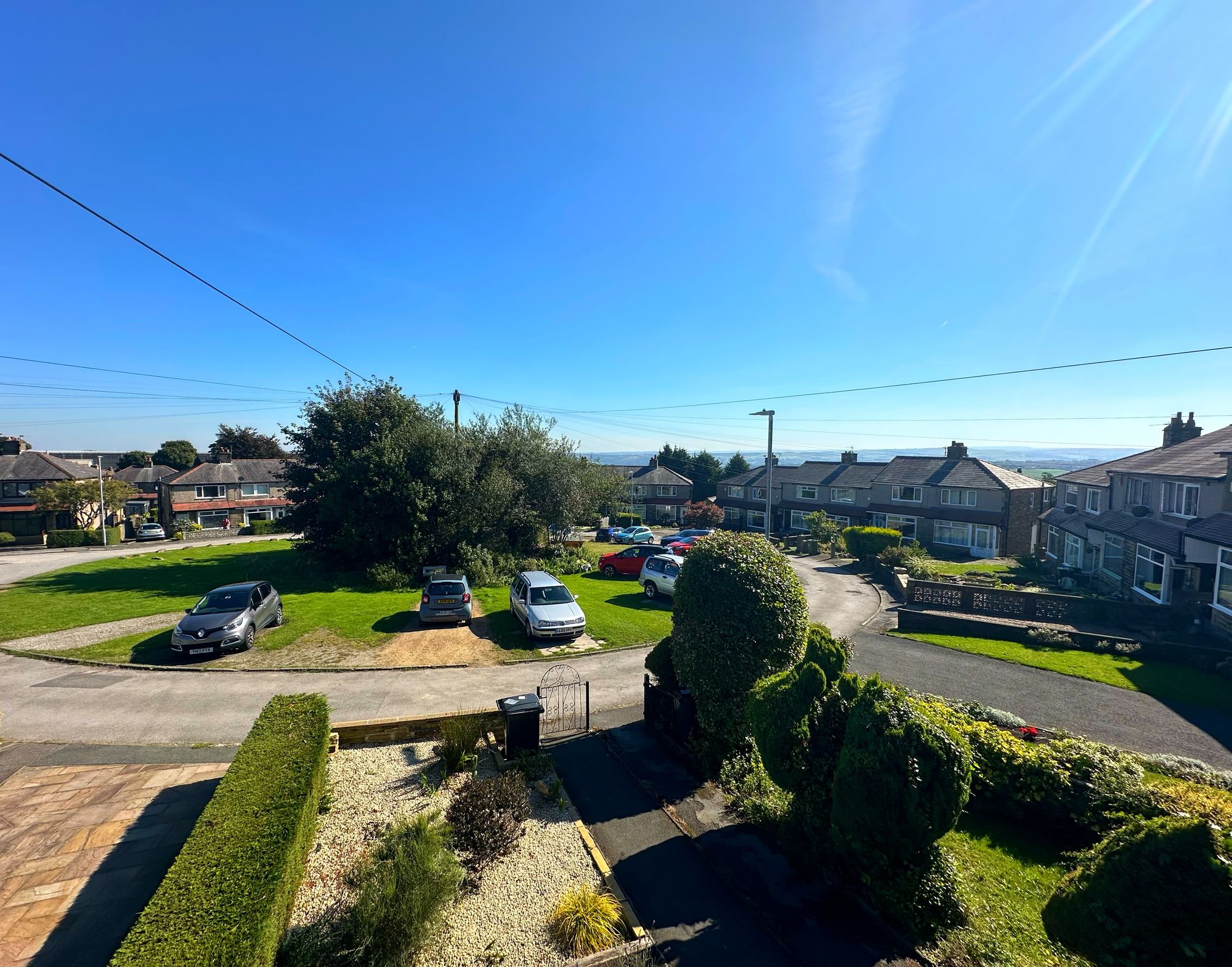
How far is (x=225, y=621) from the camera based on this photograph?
46.0 ft

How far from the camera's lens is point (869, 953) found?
507 cm

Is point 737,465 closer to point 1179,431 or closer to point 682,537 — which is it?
point 682,537

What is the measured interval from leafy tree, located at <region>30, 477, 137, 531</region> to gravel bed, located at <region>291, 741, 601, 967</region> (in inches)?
2206

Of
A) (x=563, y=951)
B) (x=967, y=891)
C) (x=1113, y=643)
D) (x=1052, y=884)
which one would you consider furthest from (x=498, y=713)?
(x=1113, y=643)

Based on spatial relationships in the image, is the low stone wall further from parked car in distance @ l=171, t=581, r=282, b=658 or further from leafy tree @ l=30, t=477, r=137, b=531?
leafy tree @ l=30, t=477, r=137, b=531

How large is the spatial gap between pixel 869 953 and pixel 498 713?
6.26 meters

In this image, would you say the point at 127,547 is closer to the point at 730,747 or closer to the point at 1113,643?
the point at 730,747

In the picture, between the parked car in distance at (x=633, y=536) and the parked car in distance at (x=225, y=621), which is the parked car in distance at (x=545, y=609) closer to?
the parked car in distance at (x=225, y=621)

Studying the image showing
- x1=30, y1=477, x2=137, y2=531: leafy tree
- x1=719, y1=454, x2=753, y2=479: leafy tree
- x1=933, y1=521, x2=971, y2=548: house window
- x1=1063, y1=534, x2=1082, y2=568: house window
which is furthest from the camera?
x1=719, y1=454, x2=753, y2=479: leafy tree

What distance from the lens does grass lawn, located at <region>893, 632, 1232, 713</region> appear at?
12828 millimetres

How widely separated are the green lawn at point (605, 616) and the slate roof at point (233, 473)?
4556 cm

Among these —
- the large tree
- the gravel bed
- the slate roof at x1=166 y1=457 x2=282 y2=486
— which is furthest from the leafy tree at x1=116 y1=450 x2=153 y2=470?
the gravel bed

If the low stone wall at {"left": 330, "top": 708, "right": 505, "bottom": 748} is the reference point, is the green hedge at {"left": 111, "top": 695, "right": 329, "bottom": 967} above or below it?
above

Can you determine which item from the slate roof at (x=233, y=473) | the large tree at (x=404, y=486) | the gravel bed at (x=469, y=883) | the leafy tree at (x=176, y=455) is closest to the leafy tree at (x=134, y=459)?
the leafy tree at (x=176, y=455)
